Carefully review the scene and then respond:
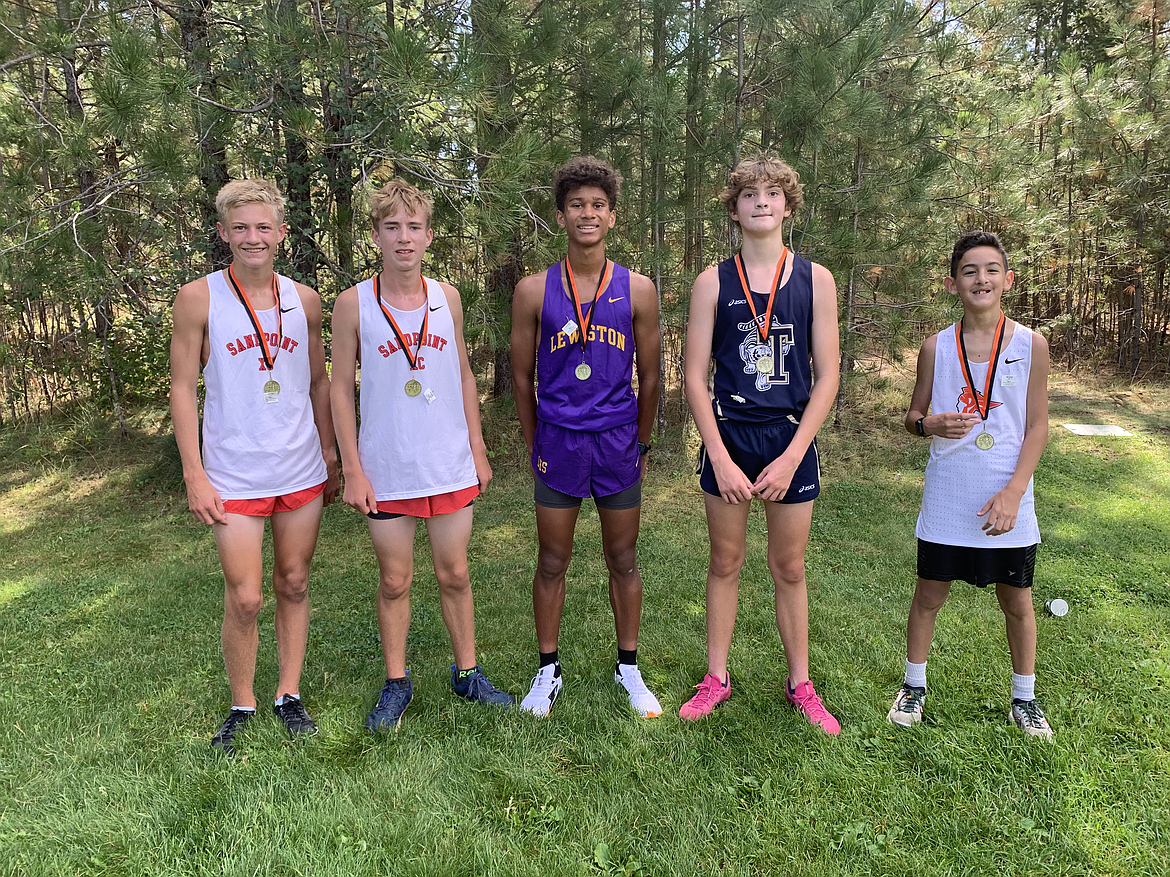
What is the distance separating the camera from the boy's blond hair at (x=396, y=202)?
7.79ft

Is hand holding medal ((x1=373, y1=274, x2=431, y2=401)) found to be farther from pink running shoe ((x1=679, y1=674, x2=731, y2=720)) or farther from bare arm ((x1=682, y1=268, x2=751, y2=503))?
pink running shoe ((x1=679, y1=674, x2=731, y2=720))

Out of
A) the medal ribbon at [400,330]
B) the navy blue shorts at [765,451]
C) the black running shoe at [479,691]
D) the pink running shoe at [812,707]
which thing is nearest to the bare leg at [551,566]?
the black running shoe at [479,691]

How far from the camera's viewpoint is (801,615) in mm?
2539

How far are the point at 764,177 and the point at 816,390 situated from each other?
0.74 metres

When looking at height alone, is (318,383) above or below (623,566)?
above

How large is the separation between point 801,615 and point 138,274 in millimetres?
Result: 4580

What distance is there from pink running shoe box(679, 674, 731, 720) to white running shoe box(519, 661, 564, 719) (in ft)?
1.63

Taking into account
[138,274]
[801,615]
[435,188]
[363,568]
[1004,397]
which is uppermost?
[435,188]

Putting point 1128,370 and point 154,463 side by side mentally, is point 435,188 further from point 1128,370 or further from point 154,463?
point 1128,370

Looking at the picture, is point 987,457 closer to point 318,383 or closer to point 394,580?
point 394,580

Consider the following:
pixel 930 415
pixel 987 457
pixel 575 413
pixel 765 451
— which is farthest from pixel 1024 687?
pixel 575 413

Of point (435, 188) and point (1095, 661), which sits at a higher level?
point (435, 188)

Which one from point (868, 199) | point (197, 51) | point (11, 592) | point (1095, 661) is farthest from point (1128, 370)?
point (11, 592)

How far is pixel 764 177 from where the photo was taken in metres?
2.33
